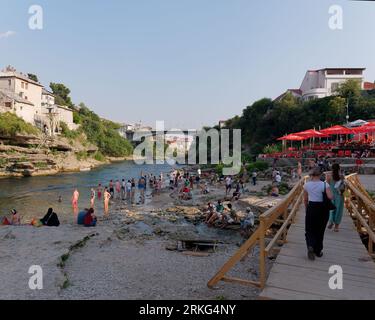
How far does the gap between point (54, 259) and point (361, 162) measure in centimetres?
2305

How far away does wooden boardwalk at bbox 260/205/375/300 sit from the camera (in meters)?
4.75

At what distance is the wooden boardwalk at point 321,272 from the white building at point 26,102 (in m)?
53.1

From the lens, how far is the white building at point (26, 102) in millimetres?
51156

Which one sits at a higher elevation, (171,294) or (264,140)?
(264,140)

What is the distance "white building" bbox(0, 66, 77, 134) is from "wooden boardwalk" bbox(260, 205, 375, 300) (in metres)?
53.1

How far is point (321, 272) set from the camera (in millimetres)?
5457

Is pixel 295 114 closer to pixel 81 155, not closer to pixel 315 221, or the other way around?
pixel 81 155

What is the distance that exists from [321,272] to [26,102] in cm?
5831

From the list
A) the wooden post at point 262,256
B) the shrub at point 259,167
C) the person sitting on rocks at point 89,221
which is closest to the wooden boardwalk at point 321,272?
the wooden post at point 262,256

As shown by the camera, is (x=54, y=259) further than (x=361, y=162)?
No

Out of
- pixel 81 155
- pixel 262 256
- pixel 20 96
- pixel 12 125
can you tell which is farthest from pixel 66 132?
pixel 262 256
